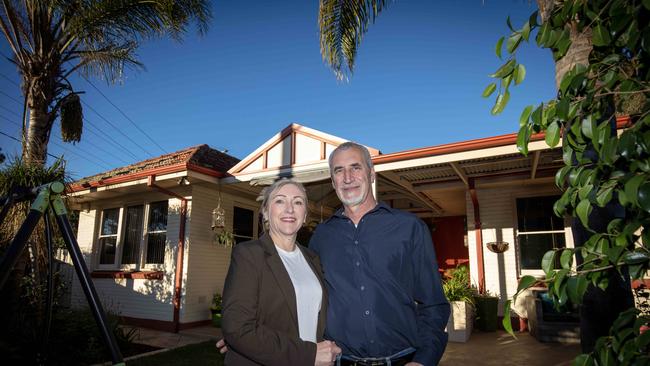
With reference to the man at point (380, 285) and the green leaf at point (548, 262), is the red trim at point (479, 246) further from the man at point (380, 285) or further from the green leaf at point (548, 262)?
the green leaf at point (548, 262)

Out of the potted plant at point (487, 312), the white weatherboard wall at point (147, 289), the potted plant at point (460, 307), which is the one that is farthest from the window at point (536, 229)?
the white weatherboard wall at point (147, 289)

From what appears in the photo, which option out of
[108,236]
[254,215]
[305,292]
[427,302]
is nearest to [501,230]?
[254,215]

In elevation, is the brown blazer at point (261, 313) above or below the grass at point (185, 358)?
above

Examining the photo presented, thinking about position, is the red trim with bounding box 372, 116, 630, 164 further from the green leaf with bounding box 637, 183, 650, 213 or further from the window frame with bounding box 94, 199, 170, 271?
the window frame with bounding box 94, 199, 170, 271

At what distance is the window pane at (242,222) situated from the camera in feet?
34.3

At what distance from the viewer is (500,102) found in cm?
107

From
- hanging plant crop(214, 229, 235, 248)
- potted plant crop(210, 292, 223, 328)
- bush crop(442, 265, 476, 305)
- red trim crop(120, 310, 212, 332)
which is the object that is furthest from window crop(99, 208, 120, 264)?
bush crop(442, 265, 476, 305)

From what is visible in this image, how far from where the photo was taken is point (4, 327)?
5.39 metres

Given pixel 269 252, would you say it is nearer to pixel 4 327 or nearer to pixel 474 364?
pixel 474 364

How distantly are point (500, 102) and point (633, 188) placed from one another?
0.42 meters

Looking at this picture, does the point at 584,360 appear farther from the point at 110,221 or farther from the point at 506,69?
the point at 110,221

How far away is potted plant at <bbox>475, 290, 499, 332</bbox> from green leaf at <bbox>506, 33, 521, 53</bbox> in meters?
8.85

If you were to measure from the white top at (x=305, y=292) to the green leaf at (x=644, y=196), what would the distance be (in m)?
1.45

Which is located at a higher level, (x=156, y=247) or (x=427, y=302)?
(x=156, y=247)
